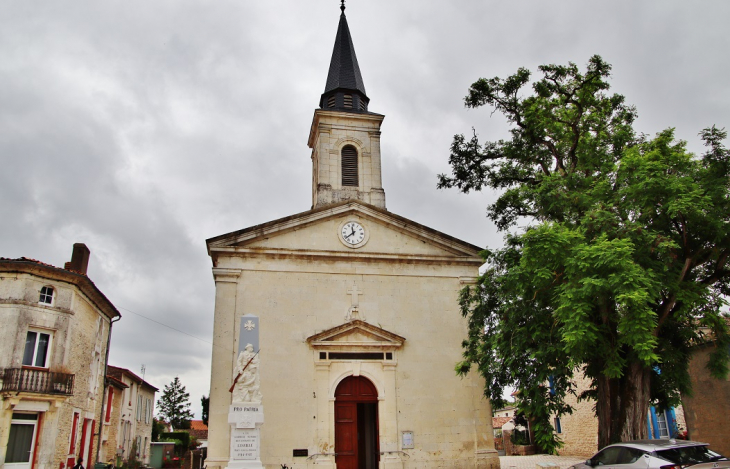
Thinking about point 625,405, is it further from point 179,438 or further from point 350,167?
point 179,438

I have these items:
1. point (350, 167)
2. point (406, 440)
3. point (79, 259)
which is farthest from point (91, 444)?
point (350, 167)

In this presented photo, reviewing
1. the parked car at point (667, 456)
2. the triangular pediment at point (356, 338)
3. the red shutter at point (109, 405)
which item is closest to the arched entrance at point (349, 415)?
the triangular pediment at point (356, 338)

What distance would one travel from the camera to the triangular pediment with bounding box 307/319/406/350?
1733 centimetres

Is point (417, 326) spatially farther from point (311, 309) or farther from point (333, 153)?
point (333, 153)

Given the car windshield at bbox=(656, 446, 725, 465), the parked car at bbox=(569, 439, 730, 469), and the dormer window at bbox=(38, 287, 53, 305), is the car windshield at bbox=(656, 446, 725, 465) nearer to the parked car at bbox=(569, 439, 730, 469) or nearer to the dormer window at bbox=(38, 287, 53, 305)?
the parked car at bbox=(569, 439, 730, 469)

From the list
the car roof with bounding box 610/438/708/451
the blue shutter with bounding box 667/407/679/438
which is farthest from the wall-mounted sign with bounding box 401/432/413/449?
the blue shutter with bounding box 667/407/679/438

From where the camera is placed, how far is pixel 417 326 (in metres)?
18.3

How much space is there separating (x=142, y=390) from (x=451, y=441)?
79.0ft

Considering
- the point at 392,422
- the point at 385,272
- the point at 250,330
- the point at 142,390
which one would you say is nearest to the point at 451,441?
the point at 392,422

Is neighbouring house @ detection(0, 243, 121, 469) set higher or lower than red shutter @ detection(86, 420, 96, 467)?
higher

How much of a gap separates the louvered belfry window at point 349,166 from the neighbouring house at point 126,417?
1412 centimetres

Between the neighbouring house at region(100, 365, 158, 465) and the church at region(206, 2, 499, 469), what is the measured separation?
460 inches

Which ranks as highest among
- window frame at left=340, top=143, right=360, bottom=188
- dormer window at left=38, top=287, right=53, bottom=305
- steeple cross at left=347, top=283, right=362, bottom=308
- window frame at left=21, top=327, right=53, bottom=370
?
window frame at left=340, top=143, right=360, bottom=188

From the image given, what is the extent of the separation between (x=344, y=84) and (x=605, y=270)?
15297mm
